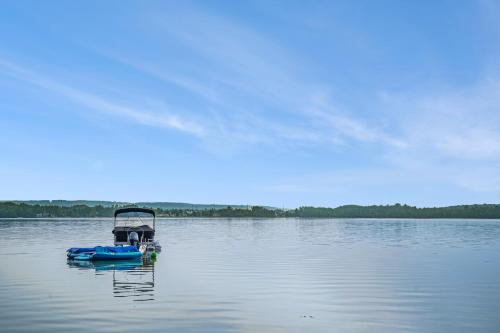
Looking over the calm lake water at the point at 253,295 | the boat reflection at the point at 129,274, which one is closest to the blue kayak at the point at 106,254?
the boat reflection at the point at 129,274

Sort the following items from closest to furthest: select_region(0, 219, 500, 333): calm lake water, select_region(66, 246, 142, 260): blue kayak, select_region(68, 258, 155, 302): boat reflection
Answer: select_region(0, 219, 500, 333): calm lake water, select_region(68, 258, 155, 302): boat reflection, select_region(66, 246, 142, 260): blue kayak

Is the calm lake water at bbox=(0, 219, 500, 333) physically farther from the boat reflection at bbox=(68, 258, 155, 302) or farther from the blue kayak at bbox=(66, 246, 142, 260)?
the blue kayak at bbox=(66, 246, 142, 260)

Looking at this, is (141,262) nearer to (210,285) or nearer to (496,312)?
(210,285)

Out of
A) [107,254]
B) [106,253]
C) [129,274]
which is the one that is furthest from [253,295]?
[106,253]

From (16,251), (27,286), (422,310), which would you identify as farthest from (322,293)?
(16,251)

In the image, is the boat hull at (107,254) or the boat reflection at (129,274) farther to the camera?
the boat hull at (107,254)

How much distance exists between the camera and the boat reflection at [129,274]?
38688mm

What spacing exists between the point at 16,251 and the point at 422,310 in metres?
61.2

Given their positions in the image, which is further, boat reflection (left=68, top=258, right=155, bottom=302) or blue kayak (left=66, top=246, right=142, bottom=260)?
blue kayak (left=66, top=246, right=142, bottom=260)

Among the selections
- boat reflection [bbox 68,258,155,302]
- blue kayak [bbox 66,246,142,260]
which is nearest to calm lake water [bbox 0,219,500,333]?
boat reflection [bbox 68,258,155,302]

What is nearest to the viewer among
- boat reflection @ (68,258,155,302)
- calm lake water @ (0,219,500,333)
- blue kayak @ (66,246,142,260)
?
calm lake water @ (0,219,500,333)

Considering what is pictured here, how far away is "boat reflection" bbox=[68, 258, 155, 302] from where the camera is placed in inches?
1523

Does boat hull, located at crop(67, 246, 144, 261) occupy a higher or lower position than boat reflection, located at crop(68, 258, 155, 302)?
higher

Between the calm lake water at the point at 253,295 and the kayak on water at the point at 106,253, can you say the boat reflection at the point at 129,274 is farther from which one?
the kayak on water at the point at 106,253
